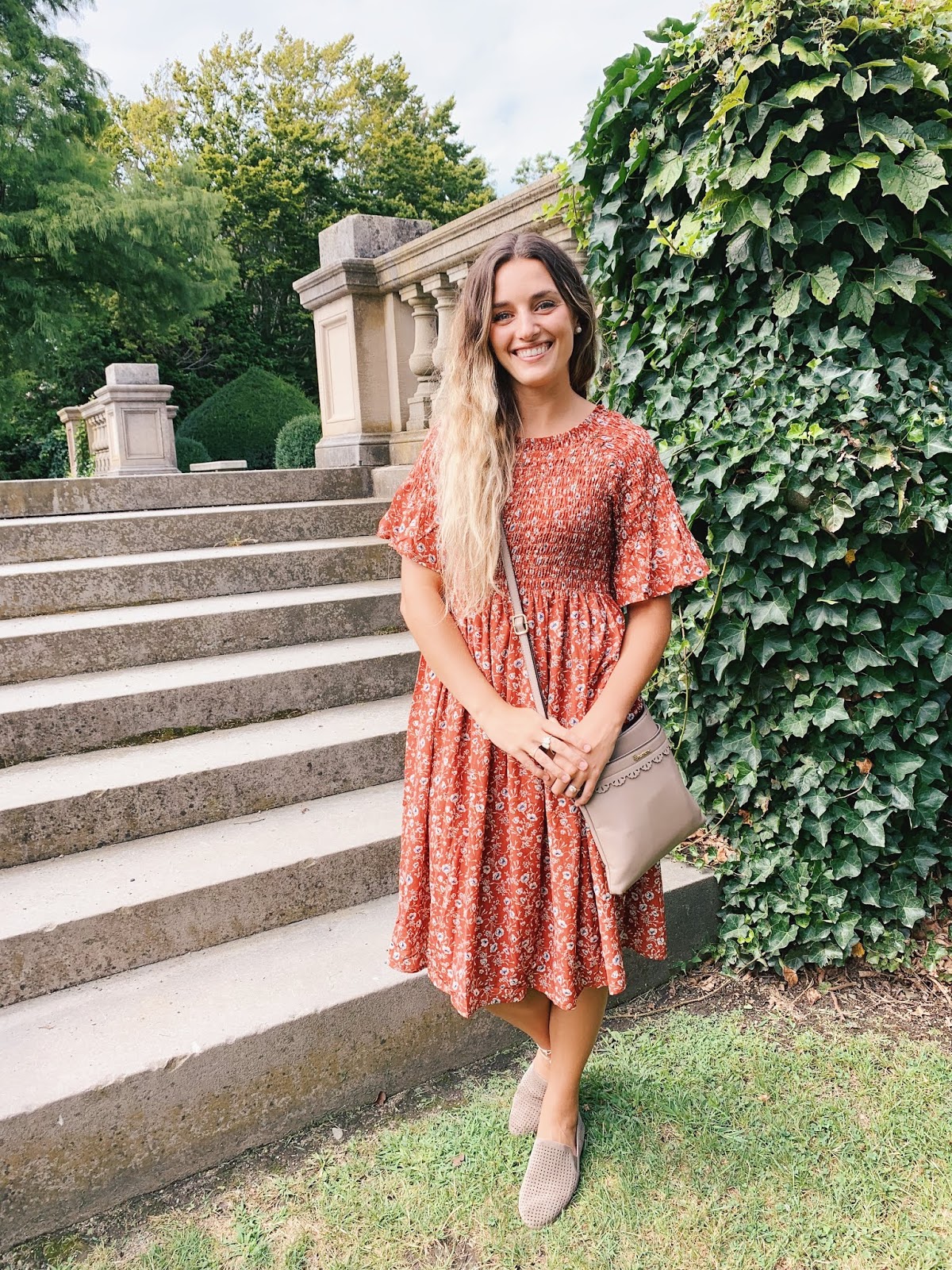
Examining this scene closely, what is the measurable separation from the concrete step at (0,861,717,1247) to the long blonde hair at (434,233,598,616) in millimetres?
1079

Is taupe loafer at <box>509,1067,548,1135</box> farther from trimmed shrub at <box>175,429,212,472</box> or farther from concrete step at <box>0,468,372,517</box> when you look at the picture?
trimmed shrub at <box>175,429,212,472</box>

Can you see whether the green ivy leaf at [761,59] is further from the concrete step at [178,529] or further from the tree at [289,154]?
the tree at [289,154]

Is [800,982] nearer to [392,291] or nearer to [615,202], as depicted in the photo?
[615,202]

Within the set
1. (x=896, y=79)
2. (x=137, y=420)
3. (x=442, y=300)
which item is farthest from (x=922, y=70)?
(x=137, y=420)

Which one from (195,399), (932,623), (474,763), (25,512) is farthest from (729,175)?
(195,399)

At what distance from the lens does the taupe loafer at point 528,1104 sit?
209 centimetres

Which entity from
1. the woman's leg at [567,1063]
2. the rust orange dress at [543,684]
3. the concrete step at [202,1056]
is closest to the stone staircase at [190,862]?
the concrete step at [202,1056]

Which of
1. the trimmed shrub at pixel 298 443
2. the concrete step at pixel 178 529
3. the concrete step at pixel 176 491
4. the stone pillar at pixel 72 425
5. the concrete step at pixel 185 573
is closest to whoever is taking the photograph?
the concrete step at pixel 185 573

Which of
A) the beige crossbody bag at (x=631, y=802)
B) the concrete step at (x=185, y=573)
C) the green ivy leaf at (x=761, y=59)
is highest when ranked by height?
the green ivy leaf at (x=761, y=59)

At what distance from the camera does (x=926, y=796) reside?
2578 millimetres

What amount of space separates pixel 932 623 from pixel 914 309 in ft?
2.82

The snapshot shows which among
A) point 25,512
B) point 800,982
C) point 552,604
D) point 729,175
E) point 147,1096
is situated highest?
point 729,175

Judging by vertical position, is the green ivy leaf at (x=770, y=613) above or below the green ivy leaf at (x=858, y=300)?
below

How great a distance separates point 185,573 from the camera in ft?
11.8
